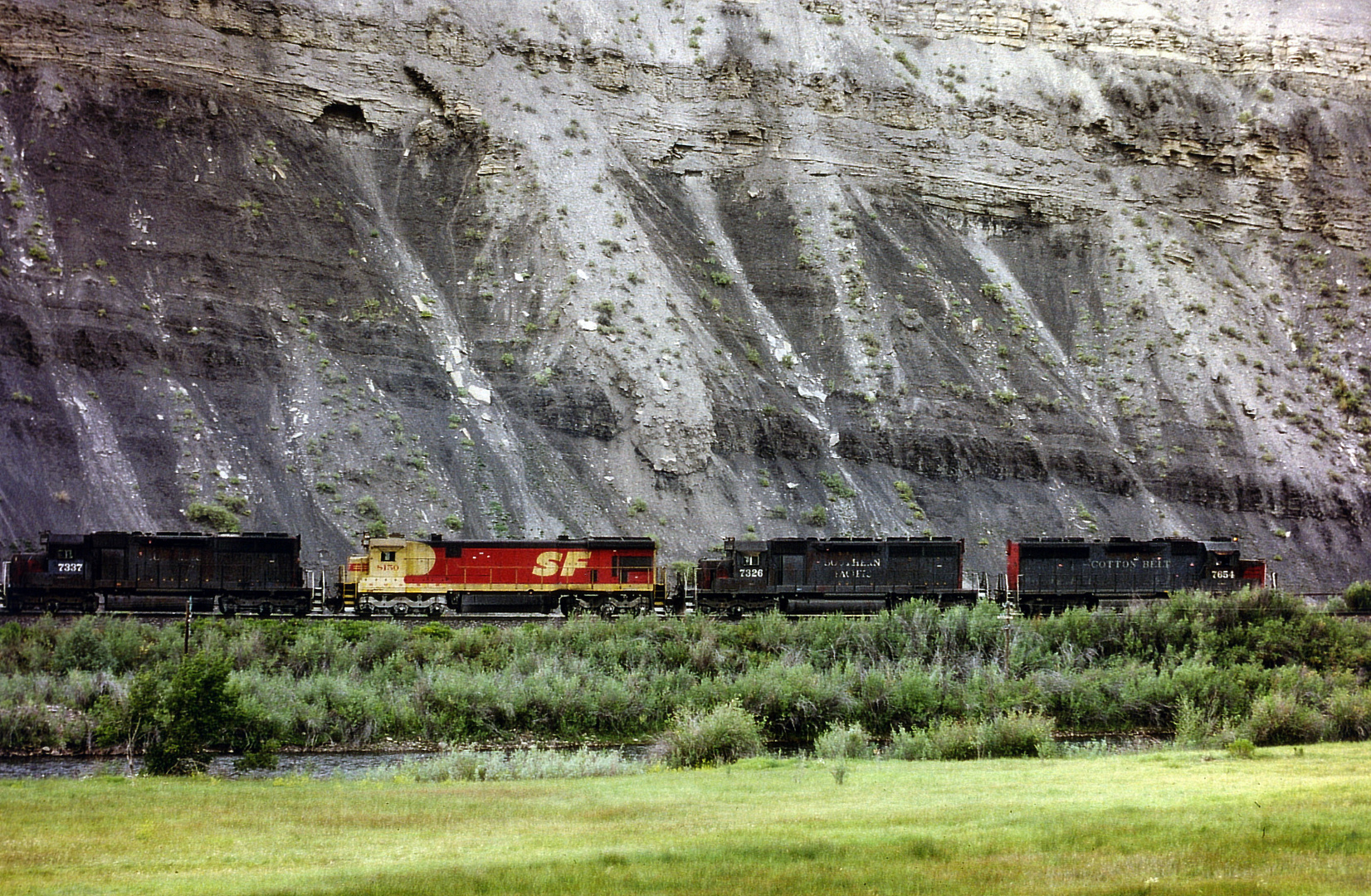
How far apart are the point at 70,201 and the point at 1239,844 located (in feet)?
168

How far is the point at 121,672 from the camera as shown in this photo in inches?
1123

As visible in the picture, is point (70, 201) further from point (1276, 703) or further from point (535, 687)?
point (1276, 703)

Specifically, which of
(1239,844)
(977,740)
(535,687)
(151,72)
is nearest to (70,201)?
(151,72)

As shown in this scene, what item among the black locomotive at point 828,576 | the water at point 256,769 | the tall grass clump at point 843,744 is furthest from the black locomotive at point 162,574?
the tall grass clump at point 843,744

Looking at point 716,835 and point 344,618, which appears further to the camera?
point 344,618

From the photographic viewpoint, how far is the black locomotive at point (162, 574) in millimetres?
33938

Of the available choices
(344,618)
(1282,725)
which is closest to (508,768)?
(344,618)

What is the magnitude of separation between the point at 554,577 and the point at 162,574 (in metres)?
11.7

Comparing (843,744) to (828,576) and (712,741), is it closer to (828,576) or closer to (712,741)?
(712,741)

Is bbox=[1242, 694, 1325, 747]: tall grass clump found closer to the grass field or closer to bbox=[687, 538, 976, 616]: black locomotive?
the grass field

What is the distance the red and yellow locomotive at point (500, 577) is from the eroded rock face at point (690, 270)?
6.48 m

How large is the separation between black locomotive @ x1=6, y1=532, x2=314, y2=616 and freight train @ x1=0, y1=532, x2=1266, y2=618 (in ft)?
0.13

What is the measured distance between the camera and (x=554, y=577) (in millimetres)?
36469

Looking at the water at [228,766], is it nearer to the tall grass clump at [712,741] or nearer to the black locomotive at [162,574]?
the tall grass clump at [712,741]
